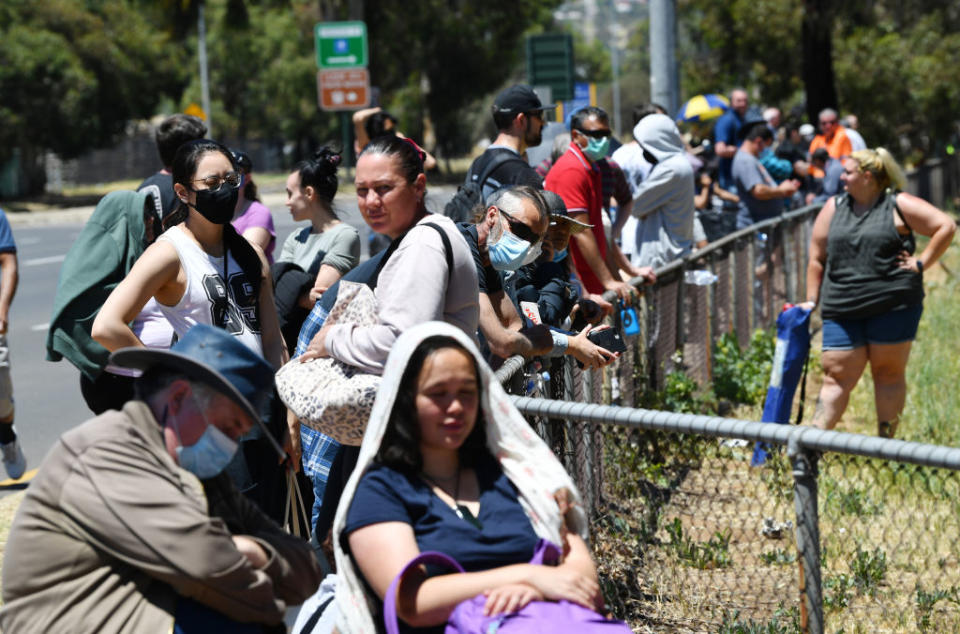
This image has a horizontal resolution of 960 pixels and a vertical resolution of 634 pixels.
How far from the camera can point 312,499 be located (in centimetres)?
531

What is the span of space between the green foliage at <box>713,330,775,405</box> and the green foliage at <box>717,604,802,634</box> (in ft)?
15.6

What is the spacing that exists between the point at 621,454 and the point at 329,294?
191cm

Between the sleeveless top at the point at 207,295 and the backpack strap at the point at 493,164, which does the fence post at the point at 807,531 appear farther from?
the backpack strap at the point at 493,164

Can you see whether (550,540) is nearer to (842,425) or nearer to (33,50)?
(842,425)

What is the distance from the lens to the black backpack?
224 inches

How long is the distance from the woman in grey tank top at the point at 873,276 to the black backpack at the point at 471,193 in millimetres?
2278

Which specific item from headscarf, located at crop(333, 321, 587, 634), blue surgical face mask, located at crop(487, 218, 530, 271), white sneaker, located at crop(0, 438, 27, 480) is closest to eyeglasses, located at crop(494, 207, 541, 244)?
blue surgical face mask, located at crop(487, 218, 530, 271)

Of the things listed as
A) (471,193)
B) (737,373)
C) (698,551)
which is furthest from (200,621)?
(737,373)

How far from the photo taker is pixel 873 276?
750 cm

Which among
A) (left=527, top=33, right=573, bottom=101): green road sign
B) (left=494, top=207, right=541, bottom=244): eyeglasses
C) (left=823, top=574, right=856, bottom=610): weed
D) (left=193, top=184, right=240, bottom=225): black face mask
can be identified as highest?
(left=527, top=33, right=573, bottom=101): green road sign

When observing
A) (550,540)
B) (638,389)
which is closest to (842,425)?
(638,389)

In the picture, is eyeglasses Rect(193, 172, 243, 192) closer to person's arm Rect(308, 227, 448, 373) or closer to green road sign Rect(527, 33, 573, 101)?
person's arm Rect(308, 227, 448, 373)

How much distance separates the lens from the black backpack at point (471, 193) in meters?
5.70

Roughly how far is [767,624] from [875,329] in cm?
346
